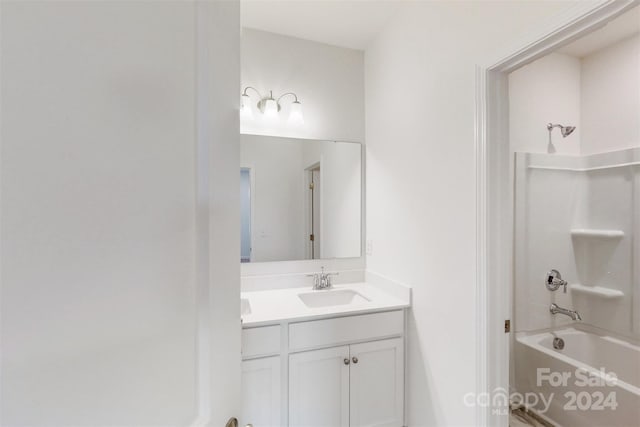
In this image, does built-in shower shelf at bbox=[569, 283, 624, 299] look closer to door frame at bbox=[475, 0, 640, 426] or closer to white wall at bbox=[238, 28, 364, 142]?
door frame at bbox=[475, 0, 640, 426]

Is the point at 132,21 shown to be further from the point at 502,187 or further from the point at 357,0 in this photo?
the point at 357,0

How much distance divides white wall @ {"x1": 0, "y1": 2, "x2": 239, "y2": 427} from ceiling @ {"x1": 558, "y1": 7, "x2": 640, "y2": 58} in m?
2.24

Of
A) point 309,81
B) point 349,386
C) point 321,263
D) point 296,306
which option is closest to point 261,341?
point 296,306

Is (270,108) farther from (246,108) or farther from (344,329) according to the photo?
(344,329)

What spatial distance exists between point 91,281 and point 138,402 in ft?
0.64

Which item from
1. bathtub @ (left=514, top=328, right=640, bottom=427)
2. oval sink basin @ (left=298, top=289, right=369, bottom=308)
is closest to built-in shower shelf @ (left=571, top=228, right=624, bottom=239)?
bathtub @ (left=514, top=328, right=640, bottom=427)

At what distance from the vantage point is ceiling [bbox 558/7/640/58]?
1.76 meters

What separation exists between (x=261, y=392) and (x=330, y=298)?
0.76m

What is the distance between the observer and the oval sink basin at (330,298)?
203 centimetres

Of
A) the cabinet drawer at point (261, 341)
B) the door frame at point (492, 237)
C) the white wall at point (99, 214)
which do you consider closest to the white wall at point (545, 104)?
the door frame at point (492, 237)

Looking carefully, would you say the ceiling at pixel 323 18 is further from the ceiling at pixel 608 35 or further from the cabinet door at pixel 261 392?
the cabinet door at pixel 261 392

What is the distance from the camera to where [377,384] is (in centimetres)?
171

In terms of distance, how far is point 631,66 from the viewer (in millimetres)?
→ 1942

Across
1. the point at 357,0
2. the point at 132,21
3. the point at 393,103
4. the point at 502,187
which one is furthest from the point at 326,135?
the point at 132,21
